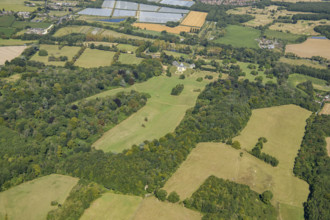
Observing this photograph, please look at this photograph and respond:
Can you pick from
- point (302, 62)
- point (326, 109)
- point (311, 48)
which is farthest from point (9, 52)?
point (311, 48)

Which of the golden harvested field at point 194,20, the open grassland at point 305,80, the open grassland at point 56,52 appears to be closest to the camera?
the open grassland at point 305,80

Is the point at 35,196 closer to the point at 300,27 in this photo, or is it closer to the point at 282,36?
the point at 282,36

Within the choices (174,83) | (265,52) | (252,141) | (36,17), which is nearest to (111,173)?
(252,141)

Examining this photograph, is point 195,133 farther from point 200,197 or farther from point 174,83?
point 174,83

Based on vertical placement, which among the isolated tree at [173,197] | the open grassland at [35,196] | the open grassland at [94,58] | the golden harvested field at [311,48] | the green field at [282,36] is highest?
the green field at [282,36]

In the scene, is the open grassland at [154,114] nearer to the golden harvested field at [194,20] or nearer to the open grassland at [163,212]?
the open grassland at [163,212]

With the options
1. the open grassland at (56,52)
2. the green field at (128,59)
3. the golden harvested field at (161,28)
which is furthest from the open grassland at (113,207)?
the golden harvested field at (161,28)
